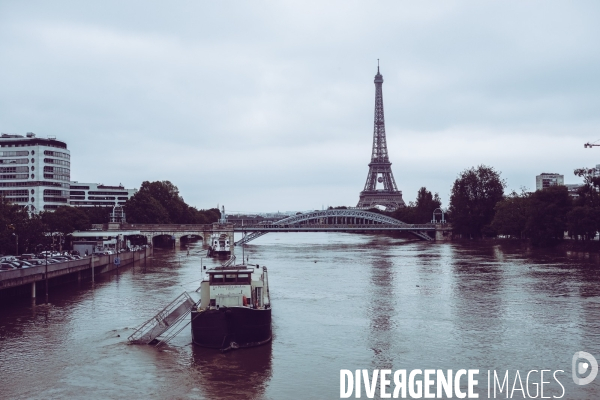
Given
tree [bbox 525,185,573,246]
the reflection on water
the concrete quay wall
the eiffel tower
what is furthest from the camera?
the eiffel tower

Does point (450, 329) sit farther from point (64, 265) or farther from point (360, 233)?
point (360, 233)

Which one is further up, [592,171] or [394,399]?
[592,171]

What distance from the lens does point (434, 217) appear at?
409ft

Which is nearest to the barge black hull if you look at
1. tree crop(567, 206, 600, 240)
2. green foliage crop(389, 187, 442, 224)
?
tree crop(567, 206, 600, 240)

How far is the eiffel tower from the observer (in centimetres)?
16662

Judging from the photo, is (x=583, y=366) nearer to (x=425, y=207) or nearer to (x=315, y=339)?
(x=315, y=339)

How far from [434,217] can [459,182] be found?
1710cm

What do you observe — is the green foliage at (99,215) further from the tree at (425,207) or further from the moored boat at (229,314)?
the moored boat at (229,314)

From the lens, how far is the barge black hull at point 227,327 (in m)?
23.9

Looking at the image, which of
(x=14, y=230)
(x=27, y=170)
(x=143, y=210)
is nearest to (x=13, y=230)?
(x=14, y=230)

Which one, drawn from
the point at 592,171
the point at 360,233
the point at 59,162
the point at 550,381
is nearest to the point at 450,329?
the point at 550,381

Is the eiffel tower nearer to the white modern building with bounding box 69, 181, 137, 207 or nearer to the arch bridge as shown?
the arch bridge

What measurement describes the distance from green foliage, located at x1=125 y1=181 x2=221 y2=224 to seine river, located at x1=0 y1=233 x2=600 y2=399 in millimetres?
58101

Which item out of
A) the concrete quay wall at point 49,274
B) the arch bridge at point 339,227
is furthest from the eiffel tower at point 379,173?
the concrete quay wall at point 49,274
